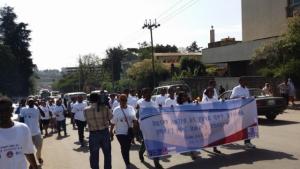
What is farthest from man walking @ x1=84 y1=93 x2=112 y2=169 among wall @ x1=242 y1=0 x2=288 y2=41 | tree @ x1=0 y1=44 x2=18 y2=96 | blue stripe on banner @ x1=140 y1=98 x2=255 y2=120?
tree @ x1=0 y1=44 x2=18 y2=96

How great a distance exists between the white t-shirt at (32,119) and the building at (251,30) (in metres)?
32.1

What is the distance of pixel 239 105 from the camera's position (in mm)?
13773

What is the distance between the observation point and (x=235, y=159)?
12266mm

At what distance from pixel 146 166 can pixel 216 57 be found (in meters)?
41.8

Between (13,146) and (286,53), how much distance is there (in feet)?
92.1

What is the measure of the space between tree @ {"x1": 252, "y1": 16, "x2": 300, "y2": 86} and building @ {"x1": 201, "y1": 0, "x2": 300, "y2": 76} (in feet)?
33.0

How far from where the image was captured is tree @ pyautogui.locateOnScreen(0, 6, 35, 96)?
97062mm

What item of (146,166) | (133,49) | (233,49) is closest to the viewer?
(146,166)

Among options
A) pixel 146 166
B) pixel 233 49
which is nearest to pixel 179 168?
pixel 146 166

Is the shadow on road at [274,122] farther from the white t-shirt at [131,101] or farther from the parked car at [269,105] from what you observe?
the white t-shirt at [131,101]

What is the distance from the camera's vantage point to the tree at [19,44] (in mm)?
97062

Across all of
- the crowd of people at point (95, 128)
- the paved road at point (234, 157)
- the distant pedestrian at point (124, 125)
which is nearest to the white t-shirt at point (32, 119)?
the crowd of people at point (95, 128)

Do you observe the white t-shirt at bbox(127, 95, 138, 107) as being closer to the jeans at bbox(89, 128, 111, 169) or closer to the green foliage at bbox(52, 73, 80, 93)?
the jeans at bbox(89, 128, 111, 169)

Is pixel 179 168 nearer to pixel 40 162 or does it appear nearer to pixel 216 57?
pixel 40 162
